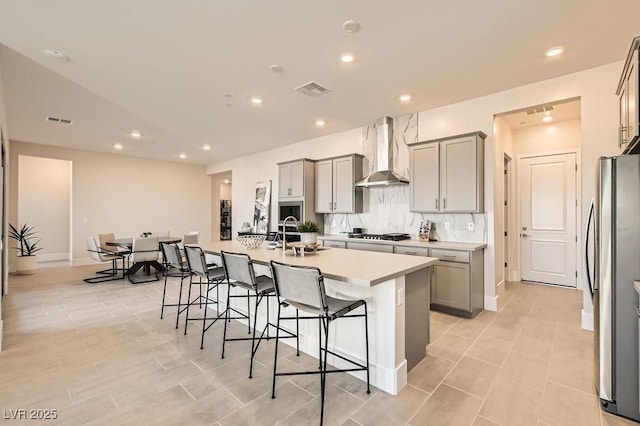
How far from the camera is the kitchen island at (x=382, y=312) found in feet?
6.99

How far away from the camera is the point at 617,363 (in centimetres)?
188

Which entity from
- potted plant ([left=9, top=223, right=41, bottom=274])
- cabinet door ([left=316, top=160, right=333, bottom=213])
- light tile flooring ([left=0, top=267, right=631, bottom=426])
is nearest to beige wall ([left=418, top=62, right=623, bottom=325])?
light tile flooring ([left=0, top=267, right=631, bottom=426])

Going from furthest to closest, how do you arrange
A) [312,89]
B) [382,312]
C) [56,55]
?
[312,89], [56,55], [382,312]

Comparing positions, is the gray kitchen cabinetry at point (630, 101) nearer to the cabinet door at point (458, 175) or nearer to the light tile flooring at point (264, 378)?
the cabinet door at point (458, 175)

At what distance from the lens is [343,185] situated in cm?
545

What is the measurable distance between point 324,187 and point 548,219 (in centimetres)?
408

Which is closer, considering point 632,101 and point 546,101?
point 632,101

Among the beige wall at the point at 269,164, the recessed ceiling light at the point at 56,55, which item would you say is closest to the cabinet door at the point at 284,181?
the beige wall at the point at 269,164

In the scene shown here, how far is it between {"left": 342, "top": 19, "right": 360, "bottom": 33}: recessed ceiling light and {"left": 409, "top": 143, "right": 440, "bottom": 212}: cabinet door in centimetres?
226

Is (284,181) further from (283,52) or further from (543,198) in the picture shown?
(543,198)

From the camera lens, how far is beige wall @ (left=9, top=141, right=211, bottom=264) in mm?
7398

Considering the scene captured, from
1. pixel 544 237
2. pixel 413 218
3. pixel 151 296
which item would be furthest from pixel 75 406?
pixel 544 237

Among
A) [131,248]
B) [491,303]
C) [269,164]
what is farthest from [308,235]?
[269,164]

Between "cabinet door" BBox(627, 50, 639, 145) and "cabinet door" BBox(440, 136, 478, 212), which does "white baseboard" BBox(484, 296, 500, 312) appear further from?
"cabinet door" BBox(627, 50, 639, 145)
